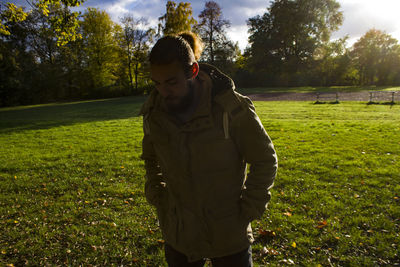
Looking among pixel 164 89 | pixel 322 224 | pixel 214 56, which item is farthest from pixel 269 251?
pixel 214 56

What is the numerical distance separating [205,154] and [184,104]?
0.36 metres

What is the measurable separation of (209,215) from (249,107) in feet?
2.49

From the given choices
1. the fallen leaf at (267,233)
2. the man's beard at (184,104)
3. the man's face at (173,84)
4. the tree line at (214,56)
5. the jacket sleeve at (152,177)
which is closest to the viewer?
the man's face at (173,84)

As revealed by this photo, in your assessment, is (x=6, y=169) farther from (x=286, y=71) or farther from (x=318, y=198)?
(x=286, y=71)

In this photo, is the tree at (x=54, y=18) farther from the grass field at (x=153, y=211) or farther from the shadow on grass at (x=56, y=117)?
the shadow on grass at (x=56, y=117)

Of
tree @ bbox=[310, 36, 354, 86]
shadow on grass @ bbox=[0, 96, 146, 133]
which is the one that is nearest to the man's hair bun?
shadow on grass @ bbox=[0, 96, 146, 133]

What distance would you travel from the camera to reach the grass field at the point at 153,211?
3.81 m

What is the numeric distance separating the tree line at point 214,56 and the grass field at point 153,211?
34.2 m

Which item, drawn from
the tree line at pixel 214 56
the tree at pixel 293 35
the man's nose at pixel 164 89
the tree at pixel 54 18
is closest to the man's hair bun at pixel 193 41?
the man's nose at pixel 164 89

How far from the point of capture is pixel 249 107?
1638 mm

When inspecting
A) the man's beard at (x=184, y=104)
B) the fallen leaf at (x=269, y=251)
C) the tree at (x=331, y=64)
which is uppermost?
the tree at (x=331, y=64)

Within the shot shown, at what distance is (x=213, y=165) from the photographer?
1632 millimetres

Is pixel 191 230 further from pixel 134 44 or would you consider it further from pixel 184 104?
pixel 134 44

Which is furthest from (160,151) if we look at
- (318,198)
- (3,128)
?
(3,128)
